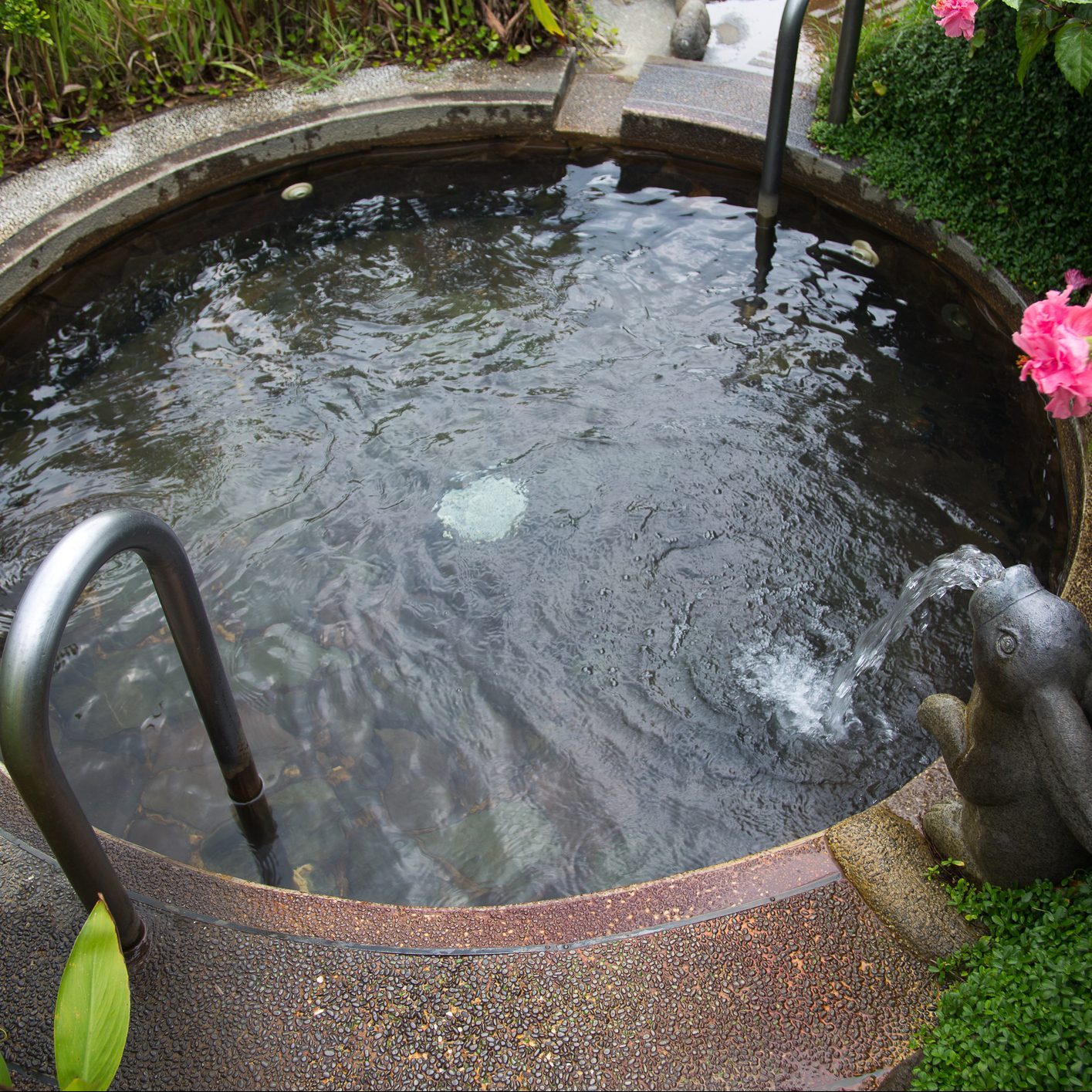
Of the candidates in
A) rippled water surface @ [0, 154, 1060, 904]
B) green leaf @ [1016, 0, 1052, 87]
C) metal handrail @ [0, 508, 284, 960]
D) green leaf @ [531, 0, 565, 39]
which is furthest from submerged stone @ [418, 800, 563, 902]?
green leaf @ [1016, 0, 1052, 87]

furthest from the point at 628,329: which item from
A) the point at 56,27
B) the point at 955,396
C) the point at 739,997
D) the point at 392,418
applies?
the point at 56,27

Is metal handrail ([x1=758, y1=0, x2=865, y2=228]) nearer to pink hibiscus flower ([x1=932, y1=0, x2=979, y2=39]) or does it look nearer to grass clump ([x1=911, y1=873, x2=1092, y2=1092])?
pink hibiscus flower ([x1=932, y1=0, x2=979, y2=39])

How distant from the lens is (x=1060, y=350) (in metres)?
1.90

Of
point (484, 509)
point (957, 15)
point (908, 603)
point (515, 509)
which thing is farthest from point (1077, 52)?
point (484, 509)

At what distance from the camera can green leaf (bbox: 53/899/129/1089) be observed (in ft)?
4.93

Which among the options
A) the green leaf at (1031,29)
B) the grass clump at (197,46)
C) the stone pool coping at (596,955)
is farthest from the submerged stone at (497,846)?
the grass clump at (197,46)

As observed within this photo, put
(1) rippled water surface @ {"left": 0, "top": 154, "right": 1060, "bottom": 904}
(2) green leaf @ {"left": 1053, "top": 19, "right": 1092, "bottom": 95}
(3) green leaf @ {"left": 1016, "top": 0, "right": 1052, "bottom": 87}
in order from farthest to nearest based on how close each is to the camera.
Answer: (3) green leaf @ {"left": 1016, "top": 0, "right": 1052, "bottom": 87} < (2) green leaf @ {"left": 1053, "top": 19, "right": 1092, "bottom": 95} < (1) rippled water surface @ {"left": 0, "top": 154, "right": 1060, "bottom": 904}

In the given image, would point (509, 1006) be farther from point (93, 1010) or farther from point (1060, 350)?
point (1060, 350)

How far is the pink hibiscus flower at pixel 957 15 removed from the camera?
14.1ft

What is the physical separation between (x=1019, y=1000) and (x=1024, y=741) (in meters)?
0.56

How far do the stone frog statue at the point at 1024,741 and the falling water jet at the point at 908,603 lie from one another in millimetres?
1012

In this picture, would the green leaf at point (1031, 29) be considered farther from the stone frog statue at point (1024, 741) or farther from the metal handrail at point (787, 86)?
the stone frog statue at point (1024, 741)

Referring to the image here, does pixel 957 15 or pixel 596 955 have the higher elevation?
pixel 957 15

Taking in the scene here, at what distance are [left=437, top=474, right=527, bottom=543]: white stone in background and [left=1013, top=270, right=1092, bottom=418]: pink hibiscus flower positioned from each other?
2430mm
